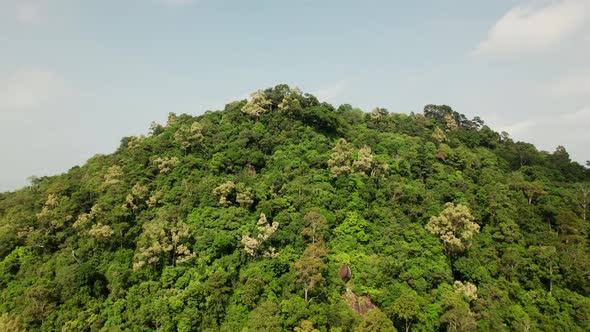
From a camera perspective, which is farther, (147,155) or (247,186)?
(147,155)

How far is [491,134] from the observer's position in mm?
69438

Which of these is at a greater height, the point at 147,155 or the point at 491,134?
the point at 491,134

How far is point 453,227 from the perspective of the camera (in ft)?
125

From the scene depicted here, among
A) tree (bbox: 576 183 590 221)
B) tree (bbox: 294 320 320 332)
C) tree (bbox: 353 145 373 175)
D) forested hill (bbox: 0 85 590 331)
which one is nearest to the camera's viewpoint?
tree (bbox: 294 320 320 332)

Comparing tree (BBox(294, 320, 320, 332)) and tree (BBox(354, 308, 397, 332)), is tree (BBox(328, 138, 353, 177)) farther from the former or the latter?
tree (BBox(294, 320, 320, 332))

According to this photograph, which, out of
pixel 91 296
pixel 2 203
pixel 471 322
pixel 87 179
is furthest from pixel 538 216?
pixel 2 203

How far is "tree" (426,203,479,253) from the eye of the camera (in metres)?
37.1

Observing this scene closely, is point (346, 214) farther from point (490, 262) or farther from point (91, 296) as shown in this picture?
point (91, 296)

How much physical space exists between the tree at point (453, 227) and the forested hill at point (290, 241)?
0.18m

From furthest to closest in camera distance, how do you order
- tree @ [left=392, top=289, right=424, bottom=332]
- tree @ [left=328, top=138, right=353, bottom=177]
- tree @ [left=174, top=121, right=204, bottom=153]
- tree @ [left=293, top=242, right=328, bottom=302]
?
1. tree @ [left=174, top=121, right=204, bottom=153]
2. tree @ [left=328, top=138, right=353, bottom=177]
3. tree @ [left=293, top=242, right=328, bottom=302]
4. tree @ [left=392, top=289, right=424, bottom=332]

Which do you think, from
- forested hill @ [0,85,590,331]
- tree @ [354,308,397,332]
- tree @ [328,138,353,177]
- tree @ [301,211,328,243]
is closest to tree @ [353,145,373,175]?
forested hill @ [0,85,590,331]

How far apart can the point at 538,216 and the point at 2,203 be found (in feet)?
250

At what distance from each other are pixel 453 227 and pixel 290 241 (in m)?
18.9

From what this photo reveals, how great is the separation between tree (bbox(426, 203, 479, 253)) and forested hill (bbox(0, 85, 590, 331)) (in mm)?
179
